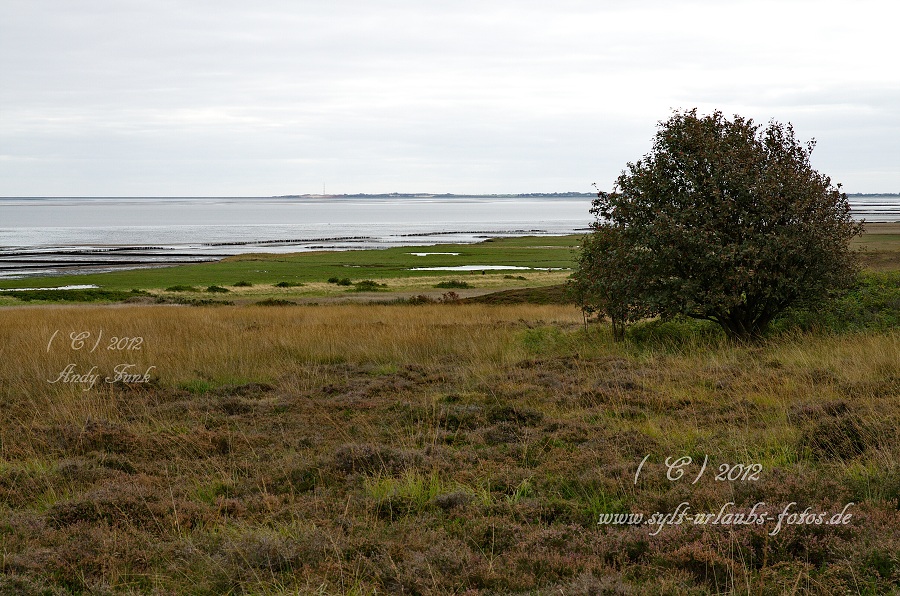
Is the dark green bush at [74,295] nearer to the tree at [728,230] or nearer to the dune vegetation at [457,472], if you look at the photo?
the dune vegetation at [457,472]

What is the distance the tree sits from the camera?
531 inches

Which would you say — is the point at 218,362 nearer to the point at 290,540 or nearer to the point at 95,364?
the point at 95,364

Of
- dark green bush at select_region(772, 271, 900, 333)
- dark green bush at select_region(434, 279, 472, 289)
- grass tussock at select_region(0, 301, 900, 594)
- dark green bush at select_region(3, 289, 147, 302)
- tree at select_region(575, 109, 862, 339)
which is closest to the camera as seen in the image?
grass tussock at select_region(0, 301, 900, 594)

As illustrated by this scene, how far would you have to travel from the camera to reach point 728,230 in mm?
13914

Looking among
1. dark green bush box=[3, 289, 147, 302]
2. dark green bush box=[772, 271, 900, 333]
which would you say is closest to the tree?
dark green bush box=[772, 271, 900, 333]

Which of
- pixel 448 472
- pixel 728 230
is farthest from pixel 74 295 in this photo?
pixel 448 472

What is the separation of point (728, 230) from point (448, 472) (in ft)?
29.3

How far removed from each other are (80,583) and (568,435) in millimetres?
4727

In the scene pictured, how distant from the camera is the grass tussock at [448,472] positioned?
5035 millimetres

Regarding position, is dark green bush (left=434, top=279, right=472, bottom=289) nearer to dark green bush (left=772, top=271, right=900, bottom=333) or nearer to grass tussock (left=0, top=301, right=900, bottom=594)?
dark green bush (left=772, top=271, right=900, bottom=333)

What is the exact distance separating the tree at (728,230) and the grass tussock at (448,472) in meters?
1.24

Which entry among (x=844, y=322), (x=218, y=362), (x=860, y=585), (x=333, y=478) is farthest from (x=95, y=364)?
(x=844, y=322)

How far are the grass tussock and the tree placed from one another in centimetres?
124

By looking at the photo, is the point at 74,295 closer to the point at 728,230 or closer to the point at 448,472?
the point at 728,230
